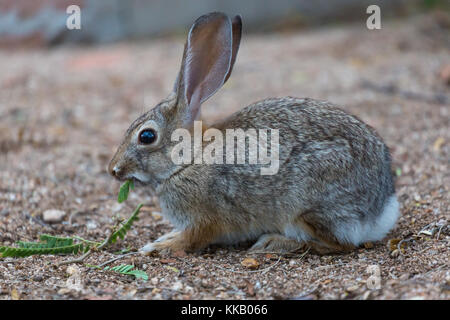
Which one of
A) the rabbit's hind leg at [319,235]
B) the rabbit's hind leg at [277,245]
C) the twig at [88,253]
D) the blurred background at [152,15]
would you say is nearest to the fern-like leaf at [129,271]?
the twig at [88,253]

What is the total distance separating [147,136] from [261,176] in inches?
37.6

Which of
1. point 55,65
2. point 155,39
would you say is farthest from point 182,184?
point 155,39

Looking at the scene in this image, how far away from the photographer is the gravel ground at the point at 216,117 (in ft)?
12.6

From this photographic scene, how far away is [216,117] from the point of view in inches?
312

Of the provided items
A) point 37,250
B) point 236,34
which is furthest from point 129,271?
point 236,34

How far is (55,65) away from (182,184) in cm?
760

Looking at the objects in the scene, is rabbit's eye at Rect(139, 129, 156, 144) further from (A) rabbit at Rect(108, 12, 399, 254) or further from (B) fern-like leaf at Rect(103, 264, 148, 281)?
(B) fern-like leaf at Rect(103, 264, 148, 281)

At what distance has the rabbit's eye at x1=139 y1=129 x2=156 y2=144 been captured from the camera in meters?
4.69

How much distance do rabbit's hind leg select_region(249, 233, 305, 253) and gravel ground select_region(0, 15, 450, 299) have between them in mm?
87

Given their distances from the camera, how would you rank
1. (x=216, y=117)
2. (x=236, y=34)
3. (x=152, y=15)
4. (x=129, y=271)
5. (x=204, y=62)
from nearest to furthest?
(x=129, y=271) → (x=204, y=62) → (x=236, y=34) → (x=216, y=117) → (x=152, y=15)

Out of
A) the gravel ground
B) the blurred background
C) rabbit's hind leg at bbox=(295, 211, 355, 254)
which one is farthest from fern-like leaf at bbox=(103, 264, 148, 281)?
the blurred background

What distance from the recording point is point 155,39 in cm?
1346

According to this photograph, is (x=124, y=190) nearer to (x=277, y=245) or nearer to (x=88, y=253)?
(x=88, y=253)
